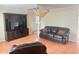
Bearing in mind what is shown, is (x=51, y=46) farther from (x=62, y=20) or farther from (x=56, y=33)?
(x=62, y=20)

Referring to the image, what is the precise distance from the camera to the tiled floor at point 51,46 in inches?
97.4

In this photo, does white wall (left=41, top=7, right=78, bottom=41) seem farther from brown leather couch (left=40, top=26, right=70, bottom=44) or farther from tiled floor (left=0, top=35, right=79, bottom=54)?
tiled floor (left=0, top=35, right=79, bottom=54)

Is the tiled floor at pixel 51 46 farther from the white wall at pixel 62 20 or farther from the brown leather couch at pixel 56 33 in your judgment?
the white wall at pixel 62 20

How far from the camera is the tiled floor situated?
2.47 meters

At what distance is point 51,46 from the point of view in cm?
280

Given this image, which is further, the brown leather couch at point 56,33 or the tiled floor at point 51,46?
the tiled floor at point 51,46

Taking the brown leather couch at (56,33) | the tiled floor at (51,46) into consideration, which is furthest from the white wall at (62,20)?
the tiled floor at (51,46)

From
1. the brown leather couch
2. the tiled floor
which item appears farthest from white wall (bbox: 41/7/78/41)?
the tiled floor

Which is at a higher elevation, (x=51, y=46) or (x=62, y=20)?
(x=62, y=20)

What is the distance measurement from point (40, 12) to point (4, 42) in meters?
1.12

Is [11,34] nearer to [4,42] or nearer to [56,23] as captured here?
[4,42]

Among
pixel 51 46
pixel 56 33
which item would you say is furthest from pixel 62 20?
pixel 51 46
